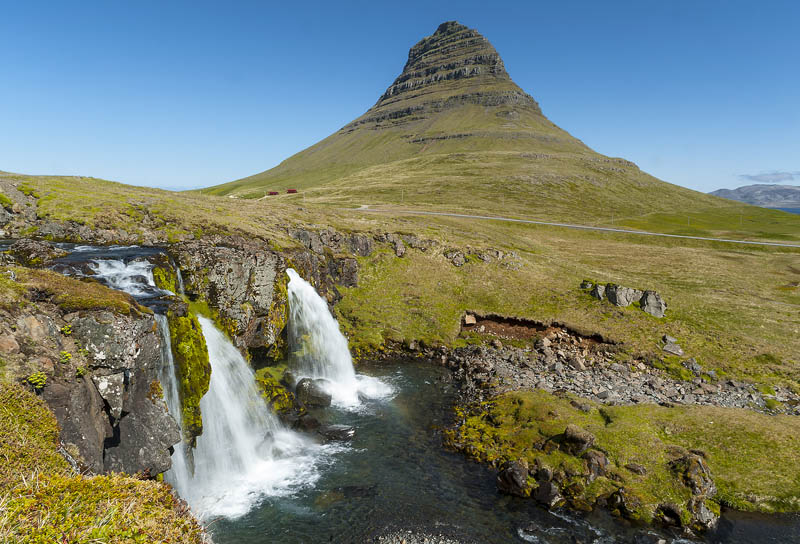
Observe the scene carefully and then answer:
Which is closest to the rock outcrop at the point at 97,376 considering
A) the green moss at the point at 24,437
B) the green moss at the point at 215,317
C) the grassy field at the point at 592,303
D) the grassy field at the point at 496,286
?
the green moss at the point at 24,437

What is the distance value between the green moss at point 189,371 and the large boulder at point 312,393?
10379 millimetres

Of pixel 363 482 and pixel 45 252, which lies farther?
pixel 45 252

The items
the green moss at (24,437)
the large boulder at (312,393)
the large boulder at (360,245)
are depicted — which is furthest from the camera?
the large boulder at (360,245)

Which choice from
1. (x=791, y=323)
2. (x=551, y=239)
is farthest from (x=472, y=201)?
(x=791, y=323)

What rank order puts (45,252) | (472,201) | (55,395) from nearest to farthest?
1. (55,395)
2. (45,252)
3. (472,201)

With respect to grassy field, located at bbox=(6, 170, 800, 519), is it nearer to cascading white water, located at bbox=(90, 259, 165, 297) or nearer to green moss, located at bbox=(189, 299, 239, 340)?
cascading white water, located at bbox=(90, 259, 165, 297)

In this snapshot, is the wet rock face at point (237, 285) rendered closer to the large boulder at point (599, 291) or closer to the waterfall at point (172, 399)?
the waterfall at point (172, 399)

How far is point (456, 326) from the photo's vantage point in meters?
46.6

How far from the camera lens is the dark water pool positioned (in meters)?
19.2

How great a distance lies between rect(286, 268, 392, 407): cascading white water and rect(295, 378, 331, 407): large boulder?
1.61m

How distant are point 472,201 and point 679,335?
114m

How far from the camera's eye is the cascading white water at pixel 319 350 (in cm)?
3588

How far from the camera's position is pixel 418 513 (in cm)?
2048

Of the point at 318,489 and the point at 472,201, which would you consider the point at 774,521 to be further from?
the point at 472,201
